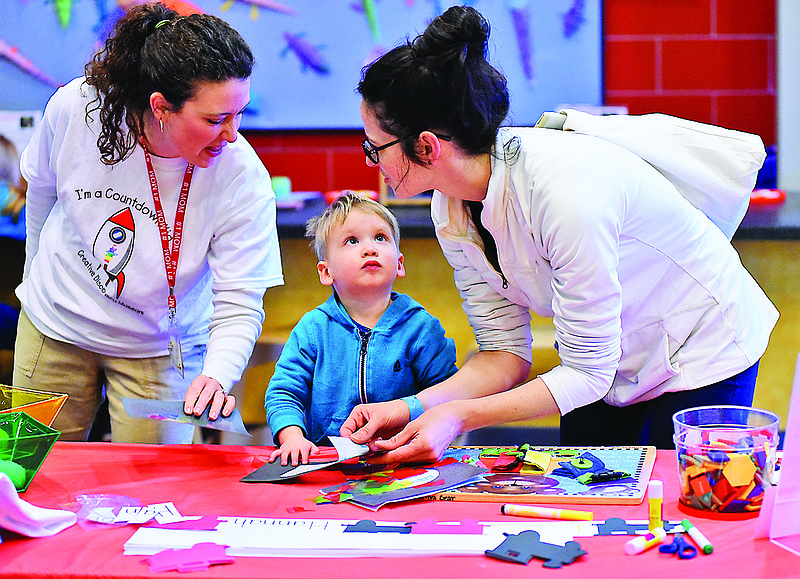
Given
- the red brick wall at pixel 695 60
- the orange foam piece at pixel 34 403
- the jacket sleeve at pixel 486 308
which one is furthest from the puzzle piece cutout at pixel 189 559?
the red brick wall at pixel 695 60

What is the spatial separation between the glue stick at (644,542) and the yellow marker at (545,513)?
0.31 ft

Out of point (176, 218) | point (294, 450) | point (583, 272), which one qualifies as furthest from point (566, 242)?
point (176, 218)

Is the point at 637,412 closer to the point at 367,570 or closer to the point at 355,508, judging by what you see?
the point at 355,508

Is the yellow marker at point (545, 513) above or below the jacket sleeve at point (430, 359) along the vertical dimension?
below

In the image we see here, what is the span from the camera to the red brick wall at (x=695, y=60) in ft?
10.8

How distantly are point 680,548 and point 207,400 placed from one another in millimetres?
817

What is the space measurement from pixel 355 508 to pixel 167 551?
283mm

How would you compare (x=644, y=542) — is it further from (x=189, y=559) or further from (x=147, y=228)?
(x=147, y=228)

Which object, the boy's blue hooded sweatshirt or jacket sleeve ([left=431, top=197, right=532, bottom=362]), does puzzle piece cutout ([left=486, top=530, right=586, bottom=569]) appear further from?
the boy's blue hooded sweatshirt

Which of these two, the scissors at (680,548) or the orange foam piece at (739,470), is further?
the orange foam piece at (739,470)

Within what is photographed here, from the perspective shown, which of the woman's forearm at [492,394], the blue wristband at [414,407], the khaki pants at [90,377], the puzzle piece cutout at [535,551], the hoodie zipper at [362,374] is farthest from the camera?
the khaki pants at [90,377]

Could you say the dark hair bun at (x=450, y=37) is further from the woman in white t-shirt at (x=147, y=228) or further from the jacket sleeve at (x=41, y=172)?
the jacket sleeve at (x=41, y=172)

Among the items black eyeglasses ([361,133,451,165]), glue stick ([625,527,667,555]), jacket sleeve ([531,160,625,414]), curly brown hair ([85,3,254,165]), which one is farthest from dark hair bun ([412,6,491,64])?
glue stick ([625,527,667,555])

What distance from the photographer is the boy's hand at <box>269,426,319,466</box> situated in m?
1.47
